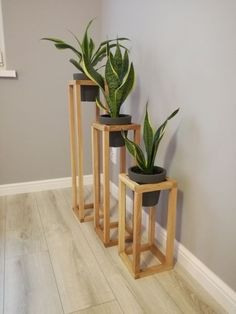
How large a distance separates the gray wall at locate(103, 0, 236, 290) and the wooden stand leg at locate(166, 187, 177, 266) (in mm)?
77

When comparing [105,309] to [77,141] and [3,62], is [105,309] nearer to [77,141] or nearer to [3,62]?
[77,141]

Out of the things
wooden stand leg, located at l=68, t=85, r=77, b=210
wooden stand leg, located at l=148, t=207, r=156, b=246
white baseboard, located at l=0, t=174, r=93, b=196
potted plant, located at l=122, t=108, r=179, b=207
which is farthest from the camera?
white baseboard, located at l=0, t=174, r=93, b=196

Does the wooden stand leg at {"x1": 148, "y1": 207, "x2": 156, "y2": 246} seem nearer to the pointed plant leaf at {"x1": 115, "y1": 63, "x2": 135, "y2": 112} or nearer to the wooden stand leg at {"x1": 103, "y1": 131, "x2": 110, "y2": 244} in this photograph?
the wooden stand leg at {"x1": 103, "y1": 131, "x2": 110, "y2": 244}

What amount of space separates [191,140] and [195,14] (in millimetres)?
542

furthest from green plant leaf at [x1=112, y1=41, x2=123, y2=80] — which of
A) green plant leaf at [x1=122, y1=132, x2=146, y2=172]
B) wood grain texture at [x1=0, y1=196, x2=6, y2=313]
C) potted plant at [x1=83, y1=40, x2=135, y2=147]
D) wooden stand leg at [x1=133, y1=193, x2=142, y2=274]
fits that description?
wood grain texture at [x1=0, y1=196, x2=6, y2=313]

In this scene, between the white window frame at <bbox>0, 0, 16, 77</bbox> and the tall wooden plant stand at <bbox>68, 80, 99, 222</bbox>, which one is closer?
the tall wooden plant stand at <bbox>68, 80, 99, 222</bbox>

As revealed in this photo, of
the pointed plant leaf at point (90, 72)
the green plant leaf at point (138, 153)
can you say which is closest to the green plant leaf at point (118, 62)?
the pointed plant leaf at point (90, 72)

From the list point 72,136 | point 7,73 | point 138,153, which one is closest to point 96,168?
point 72,136

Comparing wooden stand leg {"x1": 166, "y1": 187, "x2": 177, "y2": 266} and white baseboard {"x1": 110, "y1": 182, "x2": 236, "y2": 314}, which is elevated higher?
wooden stand leg {"x1": 166, "y1": 187, "x2": 177, "y2": 266}

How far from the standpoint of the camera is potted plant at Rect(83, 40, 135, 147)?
4.64 ft

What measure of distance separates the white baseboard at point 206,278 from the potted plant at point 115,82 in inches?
26.0

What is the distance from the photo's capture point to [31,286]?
128 cm

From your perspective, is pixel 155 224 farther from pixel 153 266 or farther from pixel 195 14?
pixel 195 14

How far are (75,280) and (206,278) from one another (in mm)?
612
